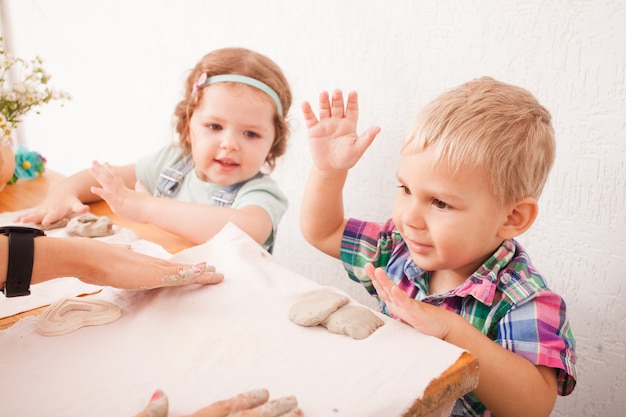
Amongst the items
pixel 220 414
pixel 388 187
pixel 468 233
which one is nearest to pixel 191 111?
pixel 388 187

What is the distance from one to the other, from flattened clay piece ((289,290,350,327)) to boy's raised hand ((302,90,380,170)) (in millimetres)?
298

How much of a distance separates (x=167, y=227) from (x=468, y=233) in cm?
66

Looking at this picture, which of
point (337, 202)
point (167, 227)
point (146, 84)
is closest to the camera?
point (337, 202)

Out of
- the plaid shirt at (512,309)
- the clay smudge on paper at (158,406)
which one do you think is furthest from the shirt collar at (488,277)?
the clay smudge on paper at (158,406)

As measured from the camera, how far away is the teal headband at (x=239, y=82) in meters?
1.37

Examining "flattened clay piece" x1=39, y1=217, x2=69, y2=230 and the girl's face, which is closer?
"flattened clay piece" x1=39, y1=217, x2=69, y2=230

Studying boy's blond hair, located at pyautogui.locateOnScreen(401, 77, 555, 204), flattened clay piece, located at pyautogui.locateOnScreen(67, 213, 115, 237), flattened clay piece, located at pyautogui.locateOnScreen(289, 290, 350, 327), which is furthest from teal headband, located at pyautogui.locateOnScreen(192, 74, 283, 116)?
flattened clay piece, located at pyautogui.locateOnScreen(289, 290, 350, 327)

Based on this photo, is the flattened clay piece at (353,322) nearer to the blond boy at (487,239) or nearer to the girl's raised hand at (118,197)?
the blond boy at (487,239)

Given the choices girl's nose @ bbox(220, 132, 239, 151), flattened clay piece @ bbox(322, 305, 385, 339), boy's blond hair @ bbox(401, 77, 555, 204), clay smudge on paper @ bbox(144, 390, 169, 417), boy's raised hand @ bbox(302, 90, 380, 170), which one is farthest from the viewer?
girl's nose @ bbox(220, 132, 239, 151)

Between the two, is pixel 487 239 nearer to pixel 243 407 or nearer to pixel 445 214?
pixel 445 214

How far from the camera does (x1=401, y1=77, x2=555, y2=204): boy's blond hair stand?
0.87 meters

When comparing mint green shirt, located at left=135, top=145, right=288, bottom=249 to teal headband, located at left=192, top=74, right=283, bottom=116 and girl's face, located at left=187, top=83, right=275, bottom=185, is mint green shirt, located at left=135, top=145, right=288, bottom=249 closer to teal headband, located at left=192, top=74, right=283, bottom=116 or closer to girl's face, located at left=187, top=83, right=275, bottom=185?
girl's face, located at left=187, top=83, right=275, bottom=185

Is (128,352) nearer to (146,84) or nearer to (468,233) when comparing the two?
(468,233)

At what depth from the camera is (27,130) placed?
3084 millimetres
